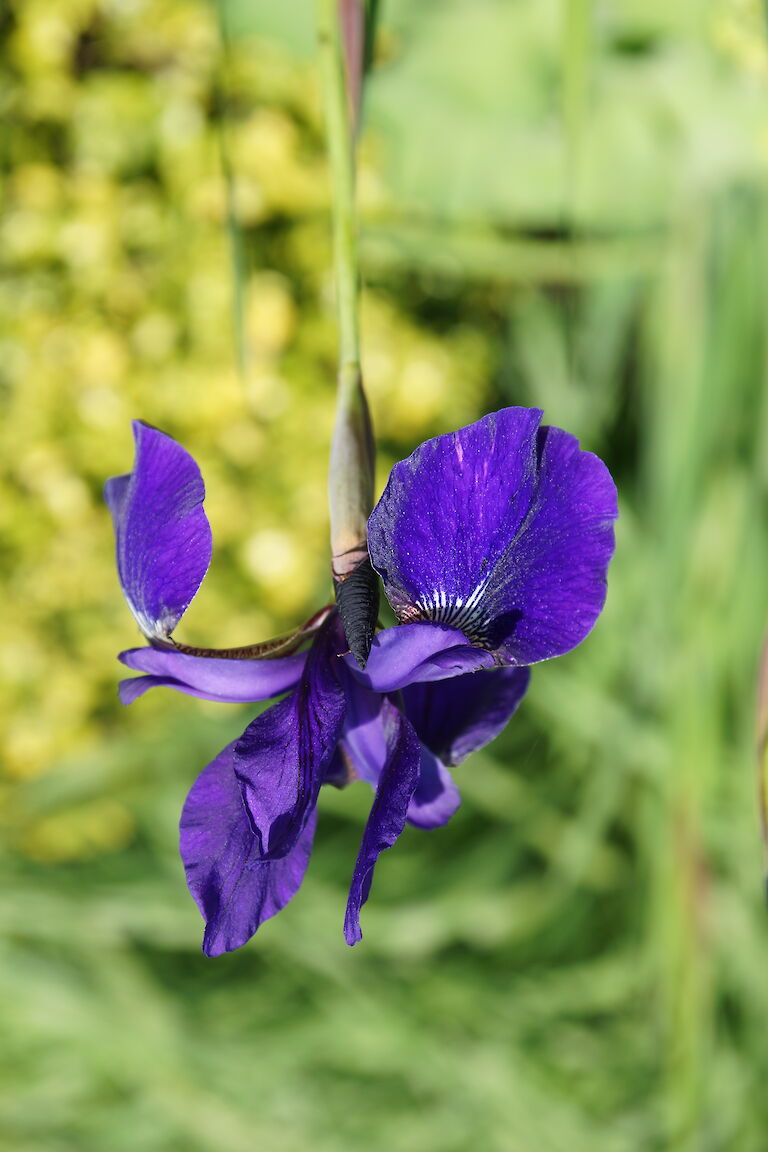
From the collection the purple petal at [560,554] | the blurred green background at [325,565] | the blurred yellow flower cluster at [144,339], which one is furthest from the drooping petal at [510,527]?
the blurred yellow flower cluster at [144,339]

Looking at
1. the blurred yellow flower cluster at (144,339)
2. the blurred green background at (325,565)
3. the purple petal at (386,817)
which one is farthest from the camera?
the blurred yellow flower cluster at (144,339)

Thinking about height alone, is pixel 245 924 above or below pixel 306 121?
below

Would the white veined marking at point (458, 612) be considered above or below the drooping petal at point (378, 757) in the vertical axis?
above

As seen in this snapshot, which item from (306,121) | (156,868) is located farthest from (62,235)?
(156,868)

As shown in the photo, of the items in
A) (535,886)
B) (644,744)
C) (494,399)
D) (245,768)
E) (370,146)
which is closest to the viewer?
(245,768)

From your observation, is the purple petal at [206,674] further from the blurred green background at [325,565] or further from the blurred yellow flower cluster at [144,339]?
the blurred yellow flower cluster at [144,339]

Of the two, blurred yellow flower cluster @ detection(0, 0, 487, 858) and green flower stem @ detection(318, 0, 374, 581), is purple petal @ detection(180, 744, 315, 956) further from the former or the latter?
blurred yellow flower cluster @ detection(0, 0, 487, 858)

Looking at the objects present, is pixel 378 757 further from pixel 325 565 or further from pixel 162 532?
pixel 325 565

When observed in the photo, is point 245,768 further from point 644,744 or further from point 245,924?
point 644,744
